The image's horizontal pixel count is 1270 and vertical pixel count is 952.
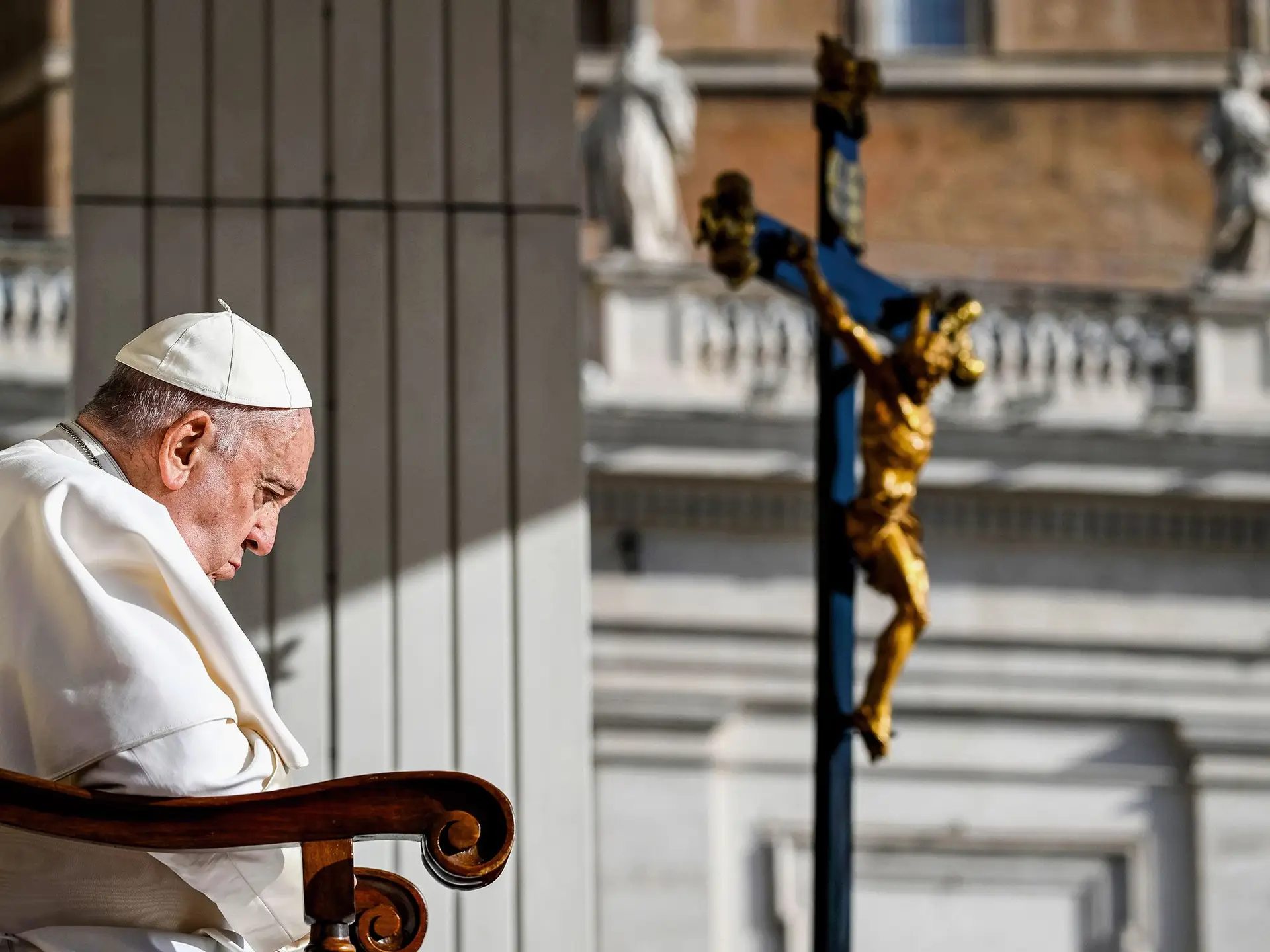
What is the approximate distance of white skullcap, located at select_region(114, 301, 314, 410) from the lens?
8.50 feet

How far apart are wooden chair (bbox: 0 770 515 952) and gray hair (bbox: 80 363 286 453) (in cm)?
52

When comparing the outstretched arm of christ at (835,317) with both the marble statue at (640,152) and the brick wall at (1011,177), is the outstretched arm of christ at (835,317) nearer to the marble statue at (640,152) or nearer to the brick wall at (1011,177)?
the marble statue at (640,152)

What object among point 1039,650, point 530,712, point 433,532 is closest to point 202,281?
point 433,532

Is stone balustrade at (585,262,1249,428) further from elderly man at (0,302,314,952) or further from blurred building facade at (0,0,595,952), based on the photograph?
elderly man at (0,302,314,952)

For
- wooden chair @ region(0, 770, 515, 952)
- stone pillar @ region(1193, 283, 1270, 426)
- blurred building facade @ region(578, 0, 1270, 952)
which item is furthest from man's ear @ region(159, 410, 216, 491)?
stone pillar @ region(1193, 283, 1270, 426)

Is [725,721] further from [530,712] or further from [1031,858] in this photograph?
[530,712]

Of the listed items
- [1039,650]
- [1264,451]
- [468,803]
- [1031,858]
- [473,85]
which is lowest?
[1031,858]

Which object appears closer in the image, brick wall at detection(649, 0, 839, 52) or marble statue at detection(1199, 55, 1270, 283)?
marble statue at detection(1199, 55, 1270, 283)

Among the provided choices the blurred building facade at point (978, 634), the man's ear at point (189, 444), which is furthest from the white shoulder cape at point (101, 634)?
the blurred building facade at point (978, 634)

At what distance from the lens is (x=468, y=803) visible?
2.17m

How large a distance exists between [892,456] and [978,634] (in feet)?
21.3

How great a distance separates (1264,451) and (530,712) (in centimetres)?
769

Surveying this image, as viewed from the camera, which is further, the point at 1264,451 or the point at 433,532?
the point at 1264,451

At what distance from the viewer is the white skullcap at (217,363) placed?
259 cm
